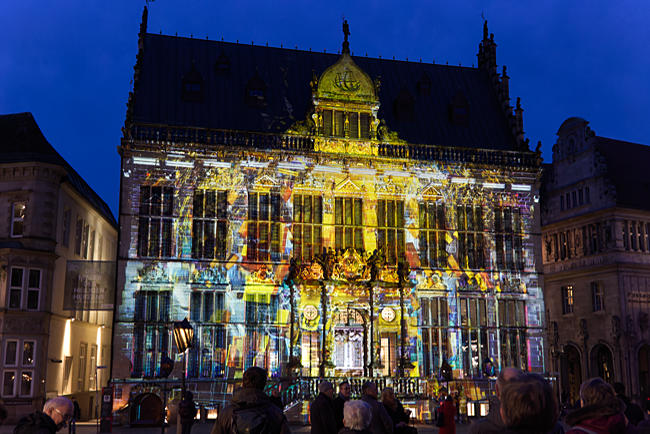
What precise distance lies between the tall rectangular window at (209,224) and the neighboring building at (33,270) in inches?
209

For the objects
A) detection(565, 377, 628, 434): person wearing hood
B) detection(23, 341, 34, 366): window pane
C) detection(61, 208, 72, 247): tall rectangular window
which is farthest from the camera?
detection(61, 208, 72, 247): tall rectangular window

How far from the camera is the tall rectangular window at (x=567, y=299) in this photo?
50.2 m

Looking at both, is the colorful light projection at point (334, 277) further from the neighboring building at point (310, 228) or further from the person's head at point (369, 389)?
the person's head at point (369, 389)

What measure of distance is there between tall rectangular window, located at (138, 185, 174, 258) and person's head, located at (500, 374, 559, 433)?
94.4 feet

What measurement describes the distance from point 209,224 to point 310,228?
4.80 m

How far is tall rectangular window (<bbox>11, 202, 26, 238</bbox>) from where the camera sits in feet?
105

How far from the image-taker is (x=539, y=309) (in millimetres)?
36719

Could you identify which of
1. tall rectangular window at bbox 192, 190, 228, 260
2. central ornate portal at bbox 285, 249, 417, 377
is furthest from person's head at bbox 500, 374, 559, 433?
tall rectangular window at bbox 192, 190, 228, 260

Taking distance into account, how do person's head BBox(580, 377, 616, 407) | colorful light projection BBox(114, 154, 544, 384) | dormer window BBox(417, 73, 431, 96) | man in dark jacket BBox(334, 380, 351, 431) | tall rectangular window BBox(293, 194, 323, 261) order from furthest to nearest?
dormer window BBox(417, 73, 431, 96) → tall rectangular window BBox(293, 194, 323, 261) → colorful light projection BBox(114, 154, 544, 384) → man in dark jacket BBox(334, 380, 351, 431) → person's head BBox(580, 377, 616, 407)

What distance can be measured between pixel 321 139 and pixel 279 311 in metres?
8.60

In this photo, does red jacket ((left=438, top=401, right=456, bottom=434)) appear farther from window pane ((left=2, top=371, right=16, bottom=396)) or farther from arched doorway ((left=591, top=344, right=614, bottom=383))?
arched doorway ((left=591, top=344, right=614, bottom=383))

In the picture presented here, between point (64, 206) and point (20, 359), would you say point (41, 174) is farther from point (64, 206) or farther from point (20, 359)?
point (20, 359)

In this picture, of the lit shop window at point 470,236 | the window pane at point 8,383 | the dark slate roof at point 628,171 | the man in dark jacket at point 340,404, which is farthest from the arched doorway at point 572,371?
the man in dark jacket at point 340,404

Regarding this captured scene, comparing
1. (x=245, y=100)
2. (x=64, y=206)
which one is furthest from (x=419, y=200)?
(x=64, y=206)
